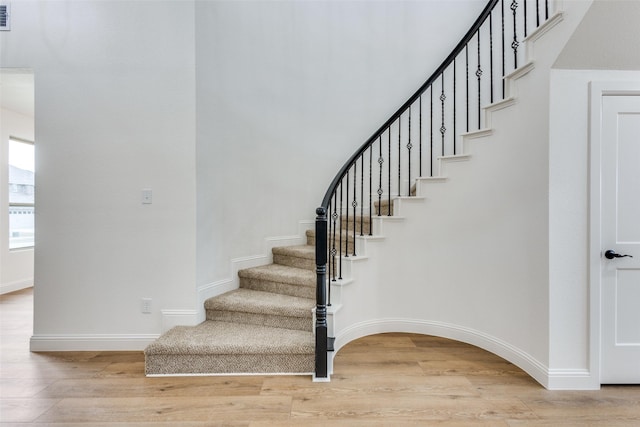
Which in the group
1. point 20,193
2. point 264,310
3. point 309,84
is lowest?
point 264,310

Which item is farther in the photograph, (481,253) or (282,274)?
(282,274)

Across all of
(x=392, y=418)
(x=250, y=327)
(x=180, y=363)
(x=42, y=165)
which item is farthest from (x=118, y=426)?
(x=42, y=165)

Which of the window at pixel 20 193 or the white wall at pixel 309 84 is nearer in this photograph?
the white wall at pixel 309 84

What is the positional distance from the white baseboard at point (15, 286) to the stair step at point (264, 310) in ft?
13.2

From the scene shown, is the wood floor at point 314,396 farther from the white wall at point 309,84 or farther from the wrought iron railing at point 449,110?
the wrought iron railing at point 449,110

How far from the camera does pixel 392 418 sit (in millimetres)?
1787

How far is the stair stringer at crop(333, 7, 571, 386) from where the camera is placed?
2223 mm

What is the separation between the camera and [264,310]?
8.71 ft

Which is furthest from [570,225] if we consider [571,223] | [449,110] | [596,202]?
[449,110]

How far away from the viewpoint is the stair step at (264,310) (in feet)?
8.53

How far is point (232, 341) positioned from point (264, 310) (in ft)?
1.31

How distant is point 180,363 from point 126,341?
786 mm

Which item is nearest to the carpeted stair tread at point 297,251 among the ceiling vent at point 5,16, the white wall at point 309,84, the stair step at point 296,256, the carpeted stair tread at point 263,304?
the stair step at point 296,256

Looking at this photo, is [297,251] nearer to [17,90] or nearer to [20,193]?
[17,90]
